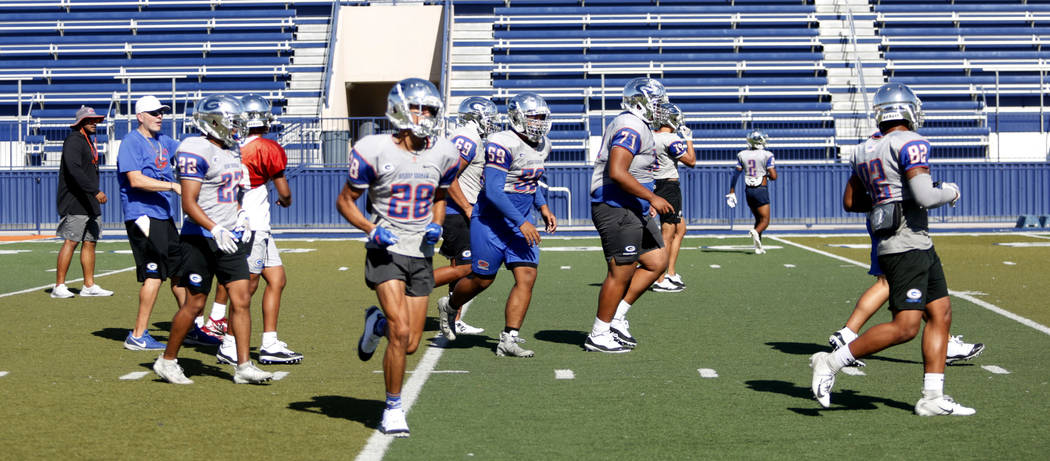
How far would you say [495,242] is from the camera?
8.19 metres

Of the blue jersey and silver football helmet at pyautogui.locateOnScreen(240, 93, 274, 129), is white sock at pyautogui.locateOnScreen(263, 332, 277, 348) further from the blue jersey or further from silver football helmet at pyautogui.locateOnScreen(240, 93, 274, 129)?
the blue jersey

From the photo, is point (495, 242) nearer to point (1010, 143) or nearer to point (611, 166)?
point (611, 166)

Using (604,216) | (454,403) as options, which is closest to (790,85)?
(604,216)

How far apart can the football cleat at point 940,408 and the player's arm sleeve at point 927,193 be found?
94cm

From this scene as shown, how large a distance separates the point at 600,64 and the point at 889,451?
85.2ft

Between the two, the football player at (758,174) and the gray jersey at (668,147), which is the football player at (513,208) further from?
the football player at (758,174)

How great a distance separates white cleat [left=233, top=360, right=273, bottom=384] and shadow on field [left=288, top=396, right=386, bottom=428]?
1.74 ft

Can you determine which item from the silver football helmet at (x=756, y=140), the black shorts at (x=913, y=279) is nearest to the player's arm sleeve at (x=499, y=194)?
the black shorts at (x=913, y=279)

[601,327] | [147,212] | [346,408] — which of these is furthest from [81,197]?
[346,408]

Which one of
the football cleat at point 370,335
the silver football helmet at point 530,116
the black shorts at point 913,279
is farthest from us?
the silver football helmet at point 530,116

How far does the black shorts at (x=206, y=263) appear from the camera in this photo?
701 centimetres

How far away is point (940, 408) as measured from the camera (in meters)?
5.95

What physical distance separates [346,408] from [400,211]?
123 cm

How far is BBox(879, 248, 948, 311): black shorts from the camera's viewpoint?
237 inches
